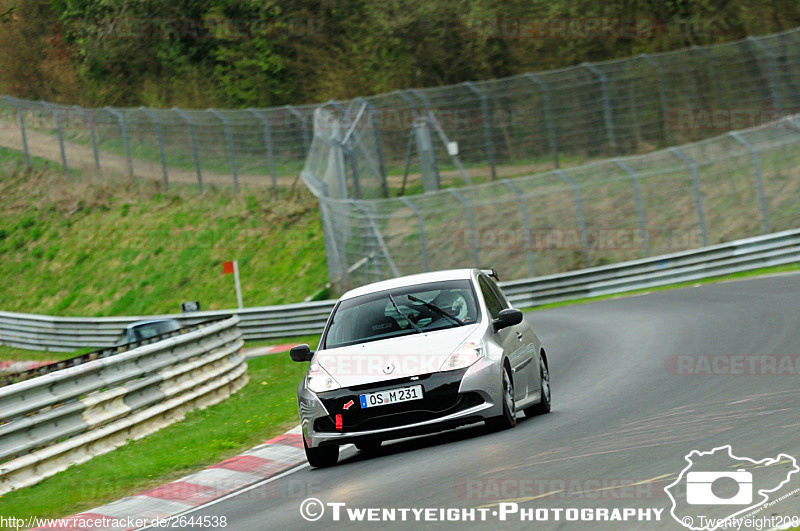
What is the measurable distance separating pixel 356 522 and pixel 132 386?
725 centimetres

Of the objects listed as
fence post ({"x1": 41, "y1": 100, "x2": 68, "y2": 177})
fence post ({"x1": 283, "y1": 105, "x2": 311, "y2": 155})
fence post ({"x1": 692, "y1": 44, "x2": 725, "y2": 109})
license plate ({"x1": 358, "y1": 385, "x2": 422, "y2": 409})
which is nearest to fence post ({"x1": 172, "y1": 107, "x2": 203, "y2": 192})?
fence post ({"x1": 283, "y1": 105, "x2": 311, "y2": 155})

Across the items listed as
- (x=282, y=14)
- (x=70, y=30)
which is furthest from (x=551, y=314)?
(x=70, y=30)

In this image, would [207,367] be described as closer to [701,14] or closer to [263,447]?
[263,447]

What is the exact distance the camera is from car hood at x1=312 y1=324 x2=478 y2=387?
33.2ft

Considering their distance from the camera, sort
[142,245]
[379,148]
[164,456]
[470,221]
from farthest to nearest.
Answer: [142,245] < [379,148] < [470,221] < [164,456]

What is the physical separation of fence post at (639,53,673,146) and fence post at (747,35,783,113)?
3061mm

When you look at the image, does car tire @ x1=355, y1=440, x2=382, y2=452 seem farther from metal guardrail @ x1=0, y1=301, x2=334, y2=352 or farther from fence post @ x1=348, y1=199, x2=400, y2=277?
fence post @ x1=348, y1=199, x2=400, y2=277

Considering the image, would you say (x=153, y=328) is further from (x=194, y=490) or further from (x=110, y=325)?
(x=194, y=490)

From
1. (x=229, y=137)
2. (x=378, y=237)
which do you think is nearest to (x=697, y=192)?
(x=378, y=237)

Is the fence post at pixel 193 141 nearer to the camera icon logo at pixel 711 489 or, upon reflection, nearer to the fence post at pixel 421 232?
the fence post at pixel 421 232

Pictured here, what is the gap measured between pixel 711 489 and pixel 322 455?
4.14 metres

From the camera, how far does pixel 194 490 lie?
1030cm

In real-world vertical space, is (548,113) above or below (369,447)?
below

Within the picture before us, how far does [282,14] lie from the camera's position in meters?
58.1
